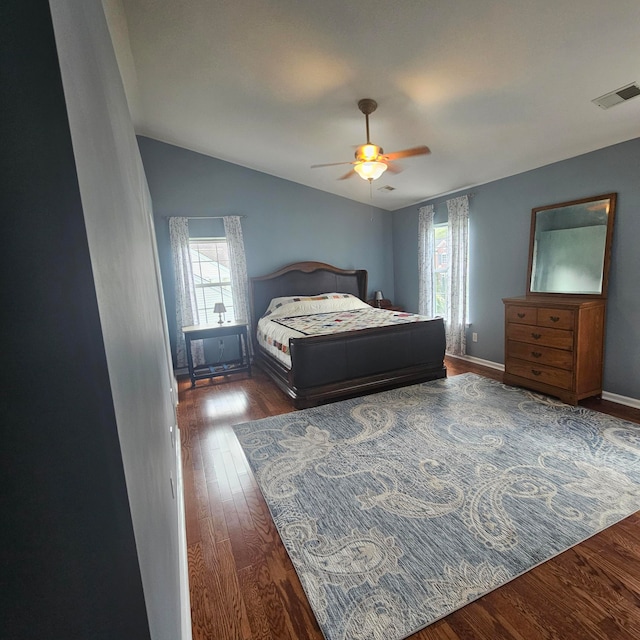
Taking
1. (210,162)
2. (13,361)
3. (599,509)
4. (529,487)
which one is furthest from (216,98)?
(599,509)

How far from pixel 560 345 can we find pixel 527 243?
1.31 m

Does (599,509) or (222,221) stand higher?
(222,221)

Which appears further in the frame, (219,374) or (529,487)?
(219,374)

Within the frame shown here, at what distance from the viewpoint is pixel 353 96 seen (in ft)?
8.93

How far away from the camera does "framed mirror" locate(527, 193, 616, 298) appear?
3.10 metres

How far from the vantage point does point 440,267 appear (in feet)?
16.7

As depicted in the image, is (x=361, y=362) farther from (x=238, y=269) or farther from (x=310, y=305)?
(x=238, y=269)

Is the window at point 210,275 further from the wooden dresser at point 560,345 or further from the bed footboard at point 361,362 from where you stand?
the wooden dresser at point 560,345

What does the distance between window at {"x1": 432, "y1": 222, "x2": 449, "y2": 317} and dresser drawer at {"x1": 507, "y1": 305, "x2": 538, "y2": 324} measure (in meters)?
1.47

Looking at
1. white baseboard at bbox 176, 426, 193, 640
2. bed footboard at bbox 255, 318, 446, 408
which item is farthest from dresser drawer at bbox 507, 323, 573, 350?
white baseboard at bbox 176, 426, 193, 640

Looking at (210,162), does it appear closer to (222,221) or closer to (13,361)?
(222,221)

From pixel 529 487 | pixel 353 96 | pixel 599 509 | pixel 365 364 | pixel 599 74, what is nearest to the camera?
pixel 599 509

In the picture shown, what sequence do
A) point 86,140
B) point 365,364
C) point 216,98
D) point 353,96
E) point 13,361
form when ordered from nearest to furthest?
point 13,361, point 86,140, point 353,96, point 216,98, point 365,364

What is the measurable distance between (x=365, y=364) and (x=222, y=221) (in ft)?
9.26
